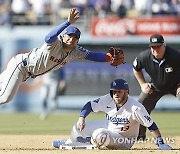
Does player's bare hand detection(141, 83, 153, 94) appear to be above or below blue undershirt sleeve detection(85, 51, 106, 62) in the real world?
below

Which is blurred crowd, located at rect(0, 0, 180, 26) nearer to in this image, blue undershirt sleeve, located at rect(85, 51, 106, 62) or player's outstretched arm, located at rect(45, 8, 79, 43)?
blue undershirt sleeve, located at rect(85, 51, 106, 62)

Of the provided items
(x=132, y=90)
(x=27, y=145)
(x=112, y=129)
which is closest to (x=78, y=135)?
(x=112, y=129)

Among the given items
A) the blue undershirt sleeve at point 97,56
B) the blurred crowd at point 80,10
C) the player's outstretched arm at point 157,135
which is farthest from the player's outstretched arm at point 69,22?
the blurred crowd at point 80,10

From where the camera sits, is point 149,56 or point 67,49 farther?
point 149,56

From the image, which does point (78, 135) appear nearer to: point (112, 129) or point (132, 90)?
point (112, 129)

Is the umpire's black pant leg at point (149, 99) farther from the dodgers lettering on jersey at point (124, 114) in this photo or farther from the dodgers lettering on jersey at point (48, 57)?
the dodgers lettering on jersey at point (48, 57)

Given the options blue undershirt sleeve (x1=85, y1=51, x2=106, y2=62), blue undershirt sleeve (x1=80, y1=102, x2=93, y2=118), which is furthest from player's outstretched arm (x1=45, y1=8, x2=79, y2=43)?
blue undershirt sleeve (x1=80, y1=102, x2=93, y2=118)
